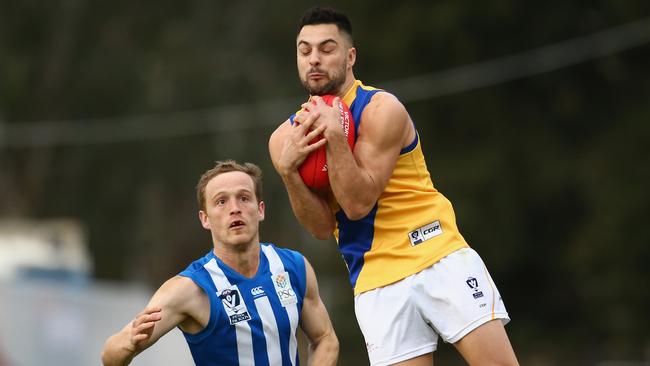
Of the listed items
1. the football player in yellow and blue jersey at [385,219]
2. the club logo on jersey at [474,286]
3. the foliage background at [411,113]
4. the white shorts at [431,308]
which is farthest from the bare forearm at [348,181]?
the foliage background at [411,113]

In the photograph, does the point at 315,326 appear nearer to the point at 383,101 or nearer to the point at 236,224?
the point at 236,224

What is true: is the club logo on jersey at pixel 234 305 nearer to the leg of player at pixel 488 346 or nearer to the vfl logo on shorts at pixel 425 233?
the vfl logo on shorts at pixel 425 233

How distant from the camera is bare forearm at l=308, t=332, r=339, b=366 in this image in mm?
7277

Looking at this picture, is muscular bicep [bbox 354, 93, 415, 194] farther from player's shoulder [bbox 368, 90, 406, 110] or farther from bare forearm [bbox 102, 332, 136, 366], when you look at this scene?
bare forearm [bbox 102, 332, 136, 366]

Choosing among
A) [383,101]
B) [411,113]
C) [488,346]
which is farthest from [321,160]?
[411,113]

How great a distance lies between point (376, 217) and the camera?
682 cm

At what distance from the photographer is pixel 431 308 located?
6.67m

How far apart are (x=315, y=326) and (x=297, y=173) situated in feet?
3.70

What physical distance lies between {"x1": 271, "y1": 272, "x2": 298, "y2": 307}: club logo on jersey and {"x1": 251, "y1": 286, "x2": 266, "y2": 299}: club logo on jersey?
0.30 feet

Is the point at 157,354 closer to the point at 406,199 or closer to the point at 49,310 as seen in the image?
the point at 49,310

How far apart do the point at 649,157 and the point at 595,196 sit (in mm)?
1399

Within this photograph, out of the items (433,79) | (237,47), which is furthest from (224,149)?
(433,79)

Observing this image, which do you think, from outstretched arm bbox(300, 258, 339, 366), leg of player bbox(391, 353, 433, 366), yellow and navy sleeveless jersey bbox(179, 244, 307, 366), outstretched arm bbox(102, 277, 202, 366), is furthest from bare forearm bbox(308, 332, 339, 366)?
outstretched arm bbox(102, 277, 202, 366)

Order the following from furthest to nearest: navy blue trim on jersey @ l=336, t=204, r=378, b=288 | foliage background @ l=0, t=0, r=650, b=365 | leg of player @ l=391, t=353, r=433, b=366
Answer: foliage background @ l=0, t=0, r=650, b=365, navy blue trim on jersey @ l=336, t=204, r=378, b=288, leg of player @ l=391, t=353, r=433, b=366
